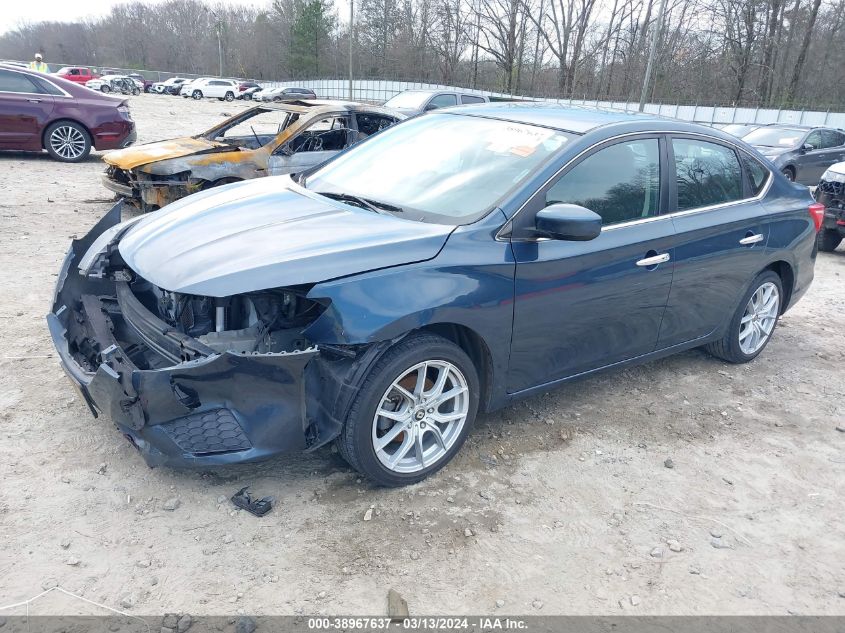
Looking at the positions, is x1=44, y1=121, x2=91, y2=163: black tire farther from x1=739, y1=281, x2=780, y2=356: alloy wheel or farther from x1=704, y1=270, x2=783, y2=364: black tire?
x1=739, y1=281, x2=780, y2=356: alloy wheel

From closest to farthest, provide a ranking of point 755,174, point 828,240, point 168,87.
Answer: point 755,174 → point 828,240 → point 168,87

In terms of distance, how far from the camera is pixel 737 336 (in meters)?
4.69

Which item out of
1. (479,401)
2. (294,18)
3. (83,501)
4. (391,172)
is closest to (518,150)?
(391,172)

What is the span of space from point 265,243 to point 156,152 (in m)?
5.64

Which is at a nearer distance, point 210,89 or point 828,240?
point 828,240

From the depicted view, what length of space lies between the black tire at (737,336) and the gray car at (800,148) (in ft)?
34.2

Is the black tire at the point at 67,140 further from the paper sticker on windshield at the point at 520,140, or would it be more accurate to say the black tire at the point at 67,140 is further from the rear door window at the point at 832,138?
the rear door window at the point at 832,138

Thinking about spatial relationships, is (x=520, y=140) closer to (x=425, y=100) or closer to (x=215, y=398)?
(x=215, y=398)

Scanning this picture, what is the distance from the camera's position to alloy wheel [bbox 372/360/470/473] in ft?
9.90

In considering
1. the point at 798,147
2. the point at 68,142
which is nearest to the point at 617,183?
the point at 68,142

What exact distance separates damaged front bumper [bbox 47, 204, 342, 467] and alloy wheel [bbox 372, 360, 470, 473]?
0.28m

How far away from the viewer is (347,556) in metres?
2.66

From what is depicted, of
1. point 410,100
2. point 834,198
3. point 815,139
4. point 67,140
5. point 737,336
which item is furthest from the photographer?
point 815,139

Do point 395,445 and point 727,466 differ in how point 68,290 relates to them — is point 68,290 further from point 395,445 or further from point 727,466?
point 727,466
